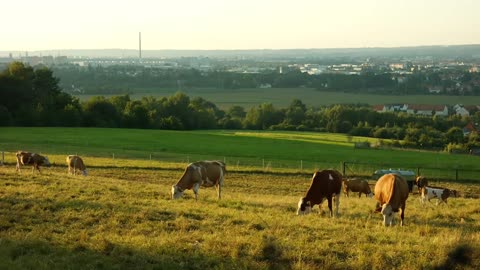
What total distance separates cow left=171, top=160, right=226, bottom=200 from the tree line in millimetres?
52954

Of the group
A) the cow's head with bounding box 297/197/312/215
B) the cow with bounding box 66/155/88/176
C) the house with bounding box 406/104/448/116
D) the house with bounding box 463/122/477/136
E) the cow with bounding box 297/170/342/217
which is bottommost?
the house with bounding box 463/122/477/136

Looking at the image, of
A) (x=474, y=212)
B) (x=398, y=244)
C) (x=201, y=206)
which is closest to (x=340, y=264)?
(x=398, y=244)

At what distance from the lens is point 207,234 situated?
14.2m

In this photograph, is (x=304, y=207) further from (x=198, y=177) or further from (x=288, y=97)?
(x=288, y=97)

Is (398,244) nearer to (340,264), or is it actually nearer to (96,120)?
(340,264)

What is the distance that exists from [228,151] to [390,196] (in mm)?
40960

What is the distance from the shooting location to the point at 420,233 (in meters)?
15.1

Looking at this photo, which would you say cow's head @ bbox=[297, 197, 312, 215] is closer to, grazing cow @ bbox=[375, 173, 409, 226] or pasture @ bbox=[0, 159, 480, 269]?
pasture @ bbox=[0, 159, 480, 269]

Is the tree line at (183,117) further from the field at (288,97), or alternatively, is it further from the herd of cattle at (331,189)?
the herd of cattle at (331,189)

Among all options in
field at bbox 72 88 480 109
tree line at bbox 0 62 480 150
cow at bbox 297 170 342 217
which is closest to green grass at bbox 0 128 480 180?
tree line at bbox 0 62 480 150

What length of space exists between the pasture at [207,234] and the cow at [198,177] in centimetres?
46

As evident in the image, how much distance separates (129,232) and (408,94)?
17046cm

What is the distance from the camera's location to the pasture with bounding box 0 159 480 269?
38.9 feet

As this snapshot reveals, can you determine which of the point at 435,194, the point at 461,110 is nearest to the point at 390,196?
the point at 435,194
